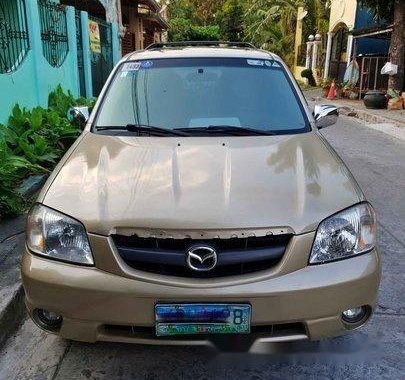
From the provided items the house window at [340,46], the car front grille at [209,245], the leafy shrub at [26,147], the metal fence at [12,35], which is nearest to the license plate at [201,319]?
the car front grille at [209,245]

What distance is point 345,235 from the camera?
2.20m

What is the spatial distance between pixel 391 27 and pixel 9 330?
15.5m

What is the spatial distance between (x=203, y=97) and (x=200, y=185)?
4.20 feet

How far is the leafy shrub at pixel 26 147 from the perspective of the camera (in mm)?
4305

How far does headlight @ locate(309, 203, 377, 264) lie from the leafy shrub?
3.08 metres

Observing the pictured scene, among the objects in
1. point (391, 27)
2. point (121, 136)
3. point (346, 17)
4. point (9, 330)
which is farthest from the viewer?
point (346, 17)

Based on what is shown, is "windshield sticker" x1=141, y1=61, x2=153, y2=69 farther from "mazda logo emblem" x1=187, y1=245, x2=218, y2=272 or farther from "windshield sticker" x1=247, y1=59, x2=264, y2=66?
"mazda logo emblem" x1=187, y1=245, x2=218, y2=272

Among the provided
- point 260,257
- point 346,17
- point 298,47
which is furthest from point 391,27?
point 260,257

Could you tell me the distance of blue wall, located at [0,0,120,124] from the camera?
5.95 m

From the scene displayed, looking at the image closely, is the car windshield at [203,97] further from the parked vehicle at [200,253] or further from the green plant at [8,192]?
the green plant at [8,192]

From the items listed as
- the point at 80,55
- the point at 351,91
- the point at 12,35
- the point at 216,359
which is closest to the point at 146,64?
the point at 216,359

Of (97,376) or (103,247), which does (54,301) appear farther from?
(97,376)

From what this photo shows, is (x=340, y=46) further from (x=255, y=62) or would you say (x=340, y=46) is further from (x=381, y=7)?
(x=255, y=62)

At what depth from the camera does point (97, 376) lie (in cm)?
246
